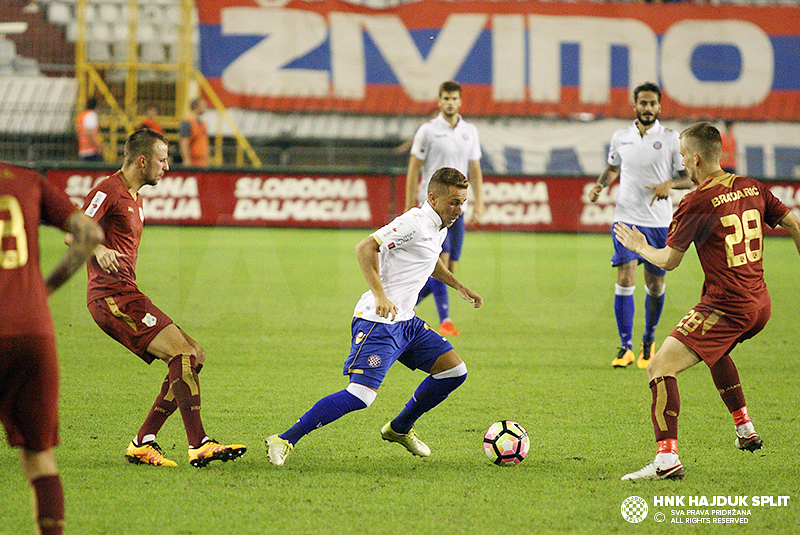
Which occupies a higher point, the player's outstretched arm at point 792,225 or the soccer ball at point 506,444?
the player's outstretched arm at point 792,225

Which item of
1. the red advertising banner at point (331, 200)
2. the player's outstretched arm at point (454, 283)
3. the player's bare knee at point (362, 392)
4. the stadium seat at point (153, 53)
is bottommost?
the player's bare knee at point (362, 392)

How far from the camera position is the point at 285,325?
32.7ft

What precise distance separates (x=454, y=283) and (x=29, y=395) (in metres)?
2.84

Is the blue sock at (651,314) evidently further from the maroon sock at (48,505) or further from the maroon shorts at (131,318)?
the maroon sock at (48,505)

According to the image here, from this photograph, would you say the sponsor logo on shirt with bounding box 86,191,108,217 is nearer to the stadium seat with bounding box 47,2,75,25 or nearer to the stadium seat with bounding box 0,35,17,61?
the stadium seat with bounding box 0,35,17,61

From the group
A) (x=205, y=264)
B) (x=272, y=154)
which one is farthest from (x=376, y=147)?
(x=205, y=264)

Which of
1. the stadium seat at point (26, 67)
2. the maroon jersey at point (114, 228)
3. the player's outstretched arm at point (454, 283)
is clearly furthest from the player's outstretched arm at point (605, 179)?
the stadium seat at point (26, 67)

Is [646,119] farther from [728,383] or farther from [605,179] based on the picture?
[728,383]

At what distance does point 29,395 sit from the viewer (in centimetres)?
353

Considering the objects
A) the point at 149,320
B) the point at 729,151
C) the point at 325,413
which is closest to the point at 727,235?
the point at 325,413

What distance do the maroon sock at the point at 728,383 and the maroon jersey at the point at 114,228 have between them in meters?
3.52

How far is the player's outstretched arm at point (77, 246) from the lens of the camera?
11.9 ft

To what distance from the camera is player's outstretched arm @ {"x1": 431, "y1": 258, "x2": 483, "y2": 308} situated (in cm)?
563

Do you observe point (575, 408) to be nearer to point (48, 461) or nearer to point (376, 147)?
point (48, 461)
